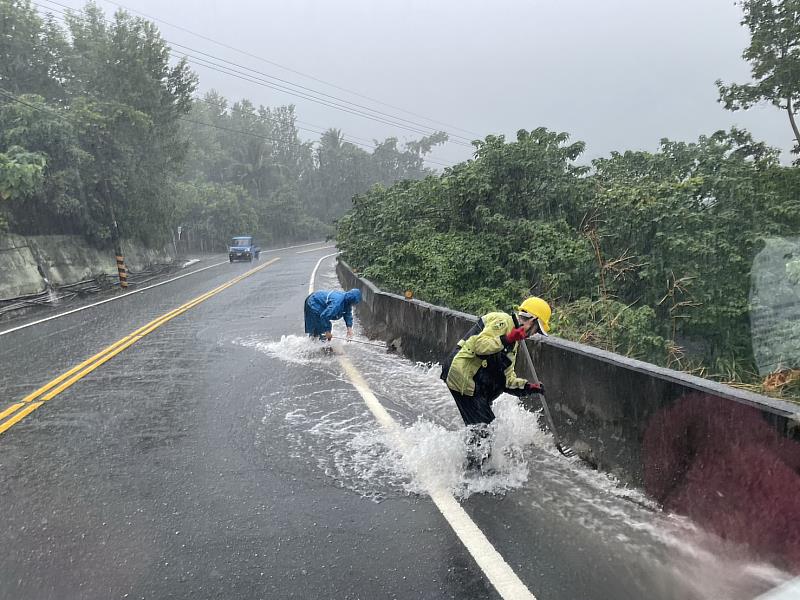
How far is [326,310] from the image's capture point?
30.4 feet

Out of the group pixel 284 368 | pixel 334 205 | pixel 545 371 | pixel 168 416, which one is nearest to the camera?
pixel 545 371

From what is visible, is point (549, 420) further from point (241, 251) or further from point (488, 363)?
point (241, 251)

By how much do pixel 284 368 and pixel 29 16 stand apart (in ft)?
102

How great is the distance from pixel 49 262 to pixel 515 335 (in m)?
23.7

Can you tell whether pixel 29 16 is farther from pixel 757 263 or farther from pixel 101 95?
pixel 757 263

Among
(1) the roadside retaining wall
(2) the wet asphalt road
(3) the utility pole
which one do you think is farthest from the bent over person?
(3) the utility pole

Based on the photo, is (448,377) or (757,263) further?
Result: (757,263)

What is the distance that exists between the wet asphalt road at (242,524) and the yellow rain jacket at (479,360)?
786mm

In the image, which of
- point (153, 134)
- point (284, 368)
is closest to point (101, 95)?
point (153, 134)

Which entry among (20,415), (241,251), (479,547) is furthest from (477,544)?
(241,251)

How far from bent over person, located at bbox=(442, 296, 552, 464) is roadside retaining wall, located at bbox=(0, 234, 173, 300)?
1817 cm

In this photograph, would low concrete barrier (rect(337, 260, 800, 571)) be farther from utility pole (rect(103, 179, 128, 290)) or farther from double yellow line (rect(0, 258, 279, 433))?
utility pole (rect(103, 179, 128, 290))

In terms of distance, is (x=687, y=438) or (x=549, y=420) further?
(x=549, y=420)

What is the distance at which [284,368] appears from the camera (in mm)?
8359
